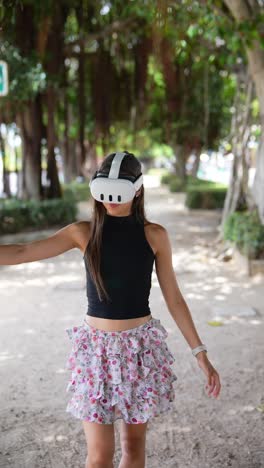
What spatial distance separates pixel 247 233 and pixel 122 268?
6.59 m

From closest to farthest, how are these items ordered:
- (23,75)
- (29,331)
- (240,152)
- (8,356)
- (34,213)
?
(8,356)
(29,331)
(240,152)
(23,75)
(34,213)

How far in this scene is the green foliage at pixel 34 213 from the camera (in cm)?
1203

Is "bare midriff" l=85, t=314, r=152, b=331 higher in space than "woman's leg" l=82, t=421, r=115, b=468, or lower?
higher

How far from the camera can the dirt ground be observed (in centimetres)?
327

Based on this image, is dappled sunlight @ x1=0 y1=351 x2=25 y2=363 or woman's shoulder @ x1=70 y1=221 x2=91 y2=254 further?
dappled sunlight @ x1=0 y1=351 x2=25 y2=363

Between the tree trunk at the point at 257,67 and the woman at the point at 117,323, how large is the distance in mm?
5999

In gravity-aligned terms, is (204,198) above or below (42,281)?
below

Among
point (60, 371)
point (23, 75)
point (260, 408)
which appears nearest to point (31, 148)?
point (23, 75)

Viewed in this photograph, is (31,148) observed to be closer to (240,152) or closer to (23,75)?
(23,75)

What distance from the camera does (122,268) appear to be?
92.0 inches

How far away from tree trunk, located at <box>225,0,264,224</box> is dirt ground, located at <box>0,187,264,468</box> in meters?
1.57

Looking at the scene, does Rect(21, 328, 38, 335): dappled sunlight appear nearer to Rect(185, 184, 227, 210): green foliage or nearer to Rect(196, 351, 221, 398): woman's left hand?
Rect(196, 351, 221, 398): woman's left hand

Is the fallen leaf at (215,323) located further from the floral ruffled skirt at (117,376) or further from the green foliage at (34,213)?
the green foliage at (34,213)

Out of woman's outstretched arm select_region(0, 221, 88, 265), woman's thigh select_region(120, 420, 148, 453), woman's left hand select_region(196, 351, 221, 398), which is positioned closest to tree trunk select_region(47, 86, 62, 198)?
woman's outstretched arm select_region(0, 221, 88, 265)
